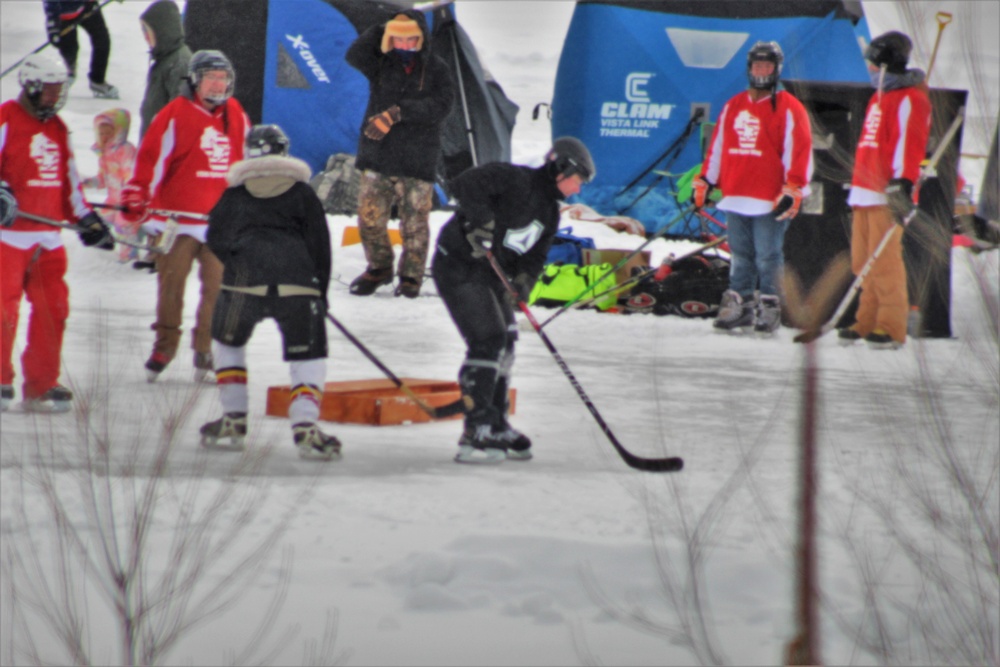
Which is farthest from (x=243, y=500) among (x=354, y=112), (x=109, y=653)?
(x=354, y=112)

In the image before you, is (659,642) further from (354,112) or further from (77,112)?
(77,112)

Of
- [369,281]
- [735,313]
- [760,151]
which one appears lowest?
[369,281]

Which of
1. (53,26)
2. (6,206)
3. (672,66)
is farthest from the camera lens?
(672,66)

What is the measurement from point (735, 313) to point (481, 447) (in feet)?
12.2

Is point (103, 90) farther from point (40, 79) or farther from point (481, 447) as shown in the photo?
point (481, 447)

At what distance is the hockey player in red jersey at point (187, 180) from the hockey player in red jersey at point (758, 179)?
3.26m

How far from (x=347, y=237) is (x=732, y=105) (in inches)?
131

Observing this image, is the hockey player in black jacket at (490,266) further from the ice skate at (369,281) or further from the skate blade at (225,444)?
the ice skate at (369,281)

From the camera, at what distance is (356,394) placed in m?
6.21

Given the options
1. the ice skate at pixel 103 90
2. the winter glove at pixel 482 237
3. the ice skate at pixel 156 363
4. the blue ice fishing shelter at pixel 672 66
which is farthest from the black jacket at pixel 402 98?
the ice skate at pixel 103 90

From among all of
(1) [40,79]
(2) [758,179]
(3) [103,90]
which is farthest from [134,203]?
(3) [103,90]

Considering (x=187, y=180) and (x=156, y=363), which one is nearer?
(x=156, y=363)

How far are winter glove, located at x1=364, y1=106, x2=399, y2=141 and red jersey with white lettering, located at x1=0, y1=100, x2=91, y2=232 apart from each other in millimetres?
3145

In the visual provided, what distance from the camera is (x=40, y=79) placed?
5840 mm
